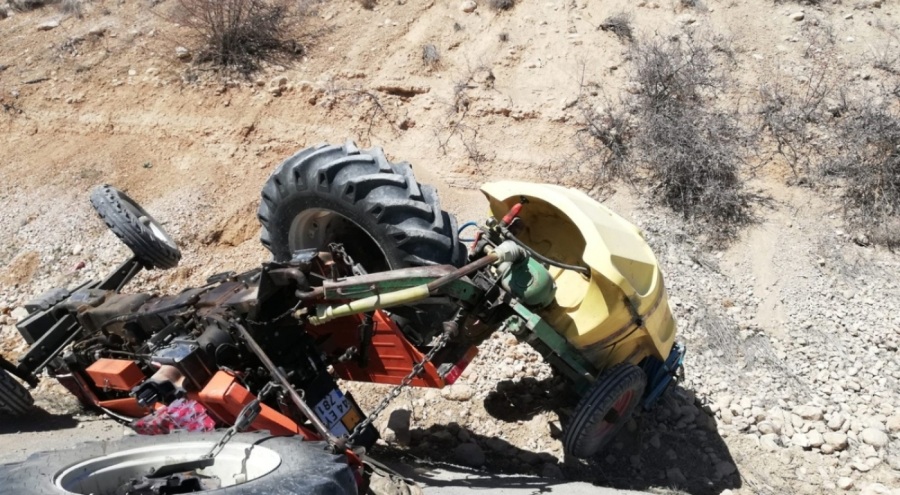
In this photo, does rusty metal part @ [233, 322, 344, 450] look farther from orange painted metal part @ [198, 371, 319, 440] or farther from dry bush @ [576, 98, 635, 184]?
dry bush @ [576, 98, 635, 184]

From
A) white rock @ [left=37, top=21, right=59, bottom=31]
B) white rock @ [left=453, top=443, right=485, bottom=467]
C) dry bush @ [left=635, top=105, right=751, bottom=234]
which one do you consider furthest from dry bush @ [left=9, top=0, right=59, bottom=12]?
white rock @ [left=453, top=443, right=485, bottom=467]

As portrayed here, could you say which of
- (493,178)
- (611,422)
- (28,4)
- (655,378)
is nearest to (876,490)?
(655,378)

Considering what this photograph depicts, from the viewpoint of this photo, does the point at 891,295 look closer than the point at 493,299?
No

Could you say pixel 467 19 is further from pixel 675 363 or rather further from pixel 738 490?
pixel 738 490

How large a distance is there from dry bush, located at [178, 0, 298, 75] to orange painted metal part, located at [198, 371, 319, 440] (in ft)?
24.8

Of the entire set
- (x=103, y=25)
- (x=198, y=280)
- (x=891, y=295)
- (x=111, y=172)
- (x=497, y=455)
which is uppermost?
(x=103, y=25)

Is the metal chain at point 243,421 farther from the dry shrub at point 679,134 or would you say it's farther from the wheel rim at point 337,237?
the dry shrub at point 679,134

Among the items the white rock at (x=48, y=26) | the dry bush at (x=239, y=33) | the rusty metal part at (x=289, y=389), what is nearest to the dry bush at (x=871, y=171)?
the rusty metal part at (x=289, y=389)

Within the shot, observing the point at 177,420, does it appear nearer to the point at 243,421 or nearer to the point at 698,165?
the point at 243,421

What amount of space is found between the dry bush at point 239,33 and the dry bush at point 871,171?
24.4ft

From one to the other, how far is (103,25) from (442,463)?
10.4 meters

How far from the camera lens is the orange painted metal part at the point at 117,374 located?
4.64m

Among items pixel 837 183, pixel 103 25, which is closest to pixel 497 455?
pixel 837 183

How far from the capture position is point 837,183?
8.25 metres
